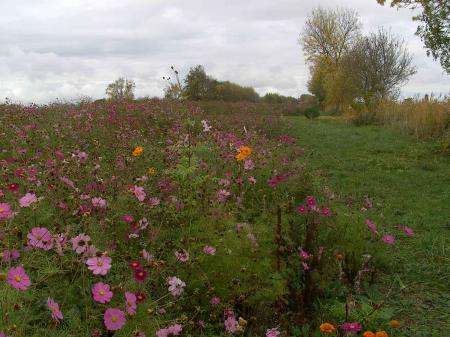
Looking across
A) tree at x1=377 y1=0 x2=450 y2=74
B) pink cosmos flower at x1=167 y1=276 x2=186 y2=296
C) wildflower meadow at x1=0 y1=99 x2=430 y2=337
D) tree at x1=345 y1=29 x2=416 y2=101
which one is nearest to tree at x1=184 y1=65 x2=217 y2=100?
tree at x1=345 y1=29 x2=416 y2=101

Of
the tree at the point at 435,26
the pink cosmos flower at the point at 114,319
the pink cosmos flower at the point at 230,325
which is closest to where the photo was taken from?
the pink cosmos flower at the point at 114,319

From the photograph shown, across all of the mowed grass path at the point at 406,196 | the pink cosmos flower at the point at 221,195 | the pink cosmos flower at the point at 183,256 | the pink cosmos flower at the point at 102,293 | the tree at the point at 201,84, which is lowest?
the mowed grass path at the point at 406,196

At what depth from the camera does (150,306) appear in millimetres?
2588

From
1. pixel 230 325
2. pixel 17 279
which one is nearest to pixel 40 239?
pixel 17 279

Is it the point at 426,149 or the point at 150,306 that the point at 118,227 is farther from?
the point at 426,149

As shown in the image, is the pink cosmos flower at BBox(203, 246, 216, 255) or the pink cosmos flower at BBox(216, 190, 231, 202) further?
the pink cosmos flower at BBox(216, 190, 231, 202)

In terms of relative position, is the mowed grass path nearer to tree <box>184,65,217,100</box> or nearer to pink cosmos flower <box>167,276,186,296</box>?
pink cosmos flower <box>167,276,186,296</box>

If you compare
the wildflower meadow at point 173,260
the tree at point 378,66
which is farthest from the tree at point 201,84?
the wildflower meadow at point 173,260

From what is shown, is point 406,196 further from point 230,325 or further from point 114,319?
point 114,319

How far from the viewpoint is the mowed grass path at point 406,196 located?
12.4 ft

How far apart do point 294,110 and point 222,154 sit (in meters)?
24.0

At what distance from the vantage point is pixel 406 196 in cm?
711

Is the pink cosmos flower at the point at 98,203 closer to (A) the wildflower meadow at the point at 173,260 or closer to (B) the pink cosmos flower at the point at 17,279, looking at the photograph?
(A) the wildflower meadow at the point at 173,260

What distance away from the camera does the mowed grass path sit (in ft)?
12.4
